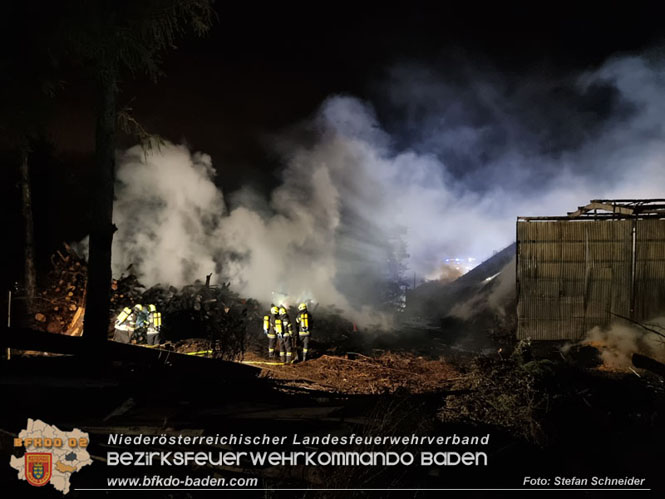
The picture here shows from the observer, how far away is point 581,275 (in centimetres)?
986

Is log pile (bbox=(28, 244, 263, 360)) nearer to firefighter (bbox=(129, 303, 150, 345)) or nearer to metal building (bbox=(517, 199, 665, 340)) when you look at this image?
firefighter (bbox=(129, 303, 150, 345))

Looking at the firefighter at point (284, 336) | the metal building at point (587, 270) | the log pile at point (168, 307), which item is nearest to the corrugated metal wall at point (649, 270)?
the metal building at point (587, 270)

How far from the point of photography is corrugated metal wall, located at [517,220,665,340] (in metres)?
9.69

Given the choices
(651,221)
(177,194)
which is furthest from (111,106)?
(651,221)

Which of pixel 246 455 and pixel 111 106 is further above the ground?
pixel 111 106

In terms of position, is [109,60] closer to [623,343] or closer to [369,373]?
[369,373]

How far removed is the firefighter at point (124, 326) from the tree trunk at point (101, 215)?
3303 mm

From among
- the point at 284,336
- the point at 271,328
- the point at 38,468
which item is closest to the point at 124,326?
the point at 271,328

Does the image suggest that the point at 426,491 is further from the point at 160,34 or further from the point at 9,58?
the point at 9,58

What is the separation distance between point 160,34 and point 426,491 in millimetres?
7408

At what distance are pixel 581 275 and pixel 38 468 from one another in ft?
35.3

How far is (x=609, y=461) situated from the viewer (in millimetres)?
4594

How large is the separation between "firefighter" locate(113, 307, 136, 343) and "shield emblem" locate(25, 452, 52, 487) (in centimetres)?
702

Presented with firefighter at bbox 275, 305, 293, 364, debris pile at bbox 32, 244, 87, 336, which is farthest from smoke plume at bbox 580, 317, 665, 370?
debris pile at bbox 32, 244, 87, 336
